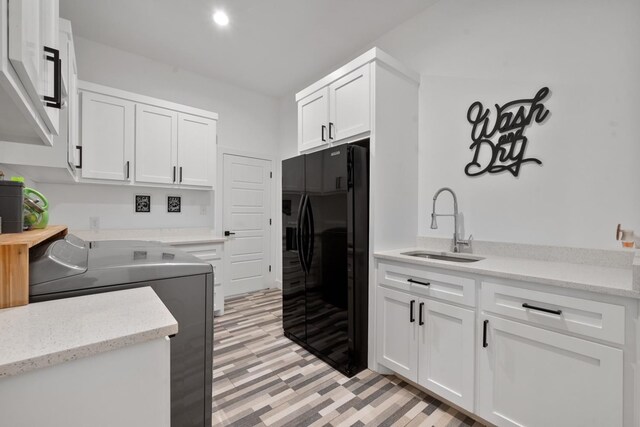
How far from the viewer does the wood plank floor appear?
1.63 metres

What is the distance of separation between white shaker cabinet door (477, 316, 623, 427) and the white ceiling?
2.64 meters

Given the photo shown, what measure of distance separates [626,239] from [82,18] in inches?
172

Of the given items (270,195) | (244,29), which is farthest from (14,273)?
(270,195)

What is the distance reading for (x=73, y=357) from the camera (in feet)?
1.86

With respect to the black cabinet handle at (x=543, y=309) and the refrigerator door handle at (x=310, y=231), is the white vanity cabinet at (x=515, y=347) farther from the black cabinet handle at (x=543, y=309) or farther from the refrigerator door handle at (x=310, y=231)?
the refrigerator door handle at (x=310, y=231)

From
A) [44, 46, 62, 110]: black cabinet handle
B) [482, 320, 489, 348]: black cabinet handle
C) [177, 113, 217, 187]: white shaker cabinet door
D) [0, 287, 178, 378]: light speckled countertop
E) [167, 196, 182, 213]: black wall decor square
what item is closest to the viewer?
[0, 287, 178, 378]: light speckled countertop

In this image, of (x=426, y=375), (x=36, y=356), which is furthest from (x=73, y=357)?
(x=426, y=375)

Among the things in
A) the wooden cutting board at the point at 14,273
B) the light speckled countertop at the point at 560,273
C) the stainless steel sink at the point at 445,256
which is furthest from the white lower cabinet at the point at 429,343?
the wooden cutting board at the point at 14,273

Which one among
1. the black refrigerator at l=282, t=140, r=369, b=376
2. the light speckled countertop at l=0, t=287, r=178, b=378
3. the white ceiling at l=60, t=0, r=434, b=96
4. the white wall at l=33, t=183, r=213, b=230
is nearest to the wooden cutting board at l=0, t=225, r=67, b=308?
the light speckled countertop at l=0, t=287, r=178, b=378

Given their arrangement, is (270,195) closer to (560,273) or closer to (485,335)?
(485,335)

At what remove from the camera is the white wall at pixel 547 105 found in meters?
1.61

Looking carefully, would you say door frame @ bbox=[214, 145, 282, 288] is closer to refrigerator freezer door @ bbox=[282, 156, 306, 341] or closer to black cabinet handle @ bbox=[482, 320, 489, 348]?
refrigerator freezer door @ bbox=[282, 156, 306, 341]

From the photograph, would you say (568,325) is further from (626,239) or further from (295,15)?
(295,15)

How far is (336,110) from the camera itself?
A: 243 cm
